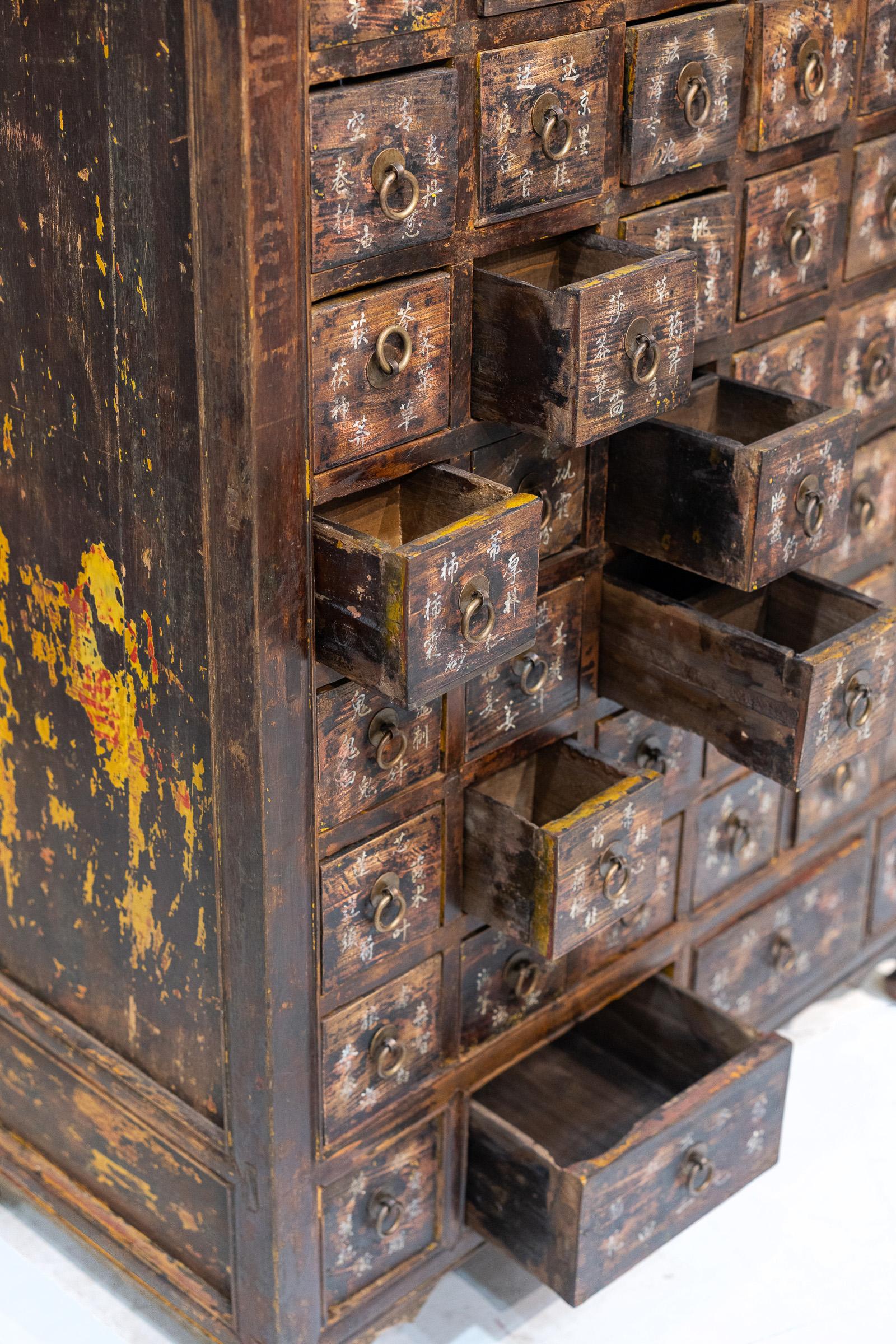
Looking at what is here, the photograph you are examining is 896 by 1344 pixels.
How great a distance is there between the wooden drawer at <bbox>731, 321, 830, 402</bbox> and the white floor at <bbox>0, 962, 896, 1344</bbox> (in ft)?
3.65

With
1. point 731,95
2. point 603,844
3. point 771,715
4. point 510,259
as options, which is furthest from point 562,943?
point 731,95

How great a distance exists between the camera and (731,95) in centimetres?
198

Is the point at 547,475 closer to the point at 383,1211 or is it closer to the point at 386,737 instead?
the point at 386,737

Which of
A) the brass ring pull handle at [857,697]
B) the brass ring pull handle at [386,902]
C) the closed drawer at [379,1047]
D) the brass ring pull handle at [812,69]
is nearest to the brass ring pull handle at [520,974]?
the closed drawer at [379,1047]

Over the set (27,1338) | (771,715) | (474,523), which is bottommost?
(27,1338)

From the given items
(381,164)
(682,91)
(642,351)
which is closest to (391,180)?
(381,164)

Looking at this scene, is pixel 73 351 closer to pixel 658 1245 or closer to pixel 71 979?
pixel 71 979

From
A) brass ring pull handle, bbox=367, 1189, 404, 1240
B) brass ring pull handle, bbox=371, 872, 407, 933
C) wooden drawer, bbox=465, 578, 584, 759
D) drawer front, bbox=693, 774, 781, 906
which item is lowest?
brass ring pull handle, bbox=367, 1189, 404, 1240

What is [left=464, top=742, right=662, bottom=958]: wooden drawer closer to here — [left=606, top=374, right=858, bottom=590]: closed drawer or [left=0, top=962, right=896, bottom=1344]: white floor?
[left=606, top=374, right=858, bottom=590]: closed drawer

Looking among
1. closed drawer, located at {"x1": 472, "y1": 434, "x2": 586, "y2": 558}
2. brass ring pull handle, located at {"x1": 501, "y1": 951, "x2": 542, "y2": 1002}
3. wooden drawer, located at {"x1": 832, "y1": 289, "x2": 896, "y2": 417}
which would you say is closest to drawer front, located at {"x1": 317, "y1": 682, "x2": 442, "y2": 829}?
closed drawer, located at {"x1": 472, "y1": 434, "x2": 586, "y2": 558}

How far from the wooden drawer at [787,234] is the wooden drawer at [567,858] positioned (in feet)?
2.01

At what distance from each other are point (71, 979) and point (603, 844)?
697mm

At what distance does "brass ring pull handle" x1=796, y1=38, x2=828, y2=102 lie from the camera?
2037 mm

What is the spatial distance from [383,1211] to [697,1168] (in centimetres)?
41
